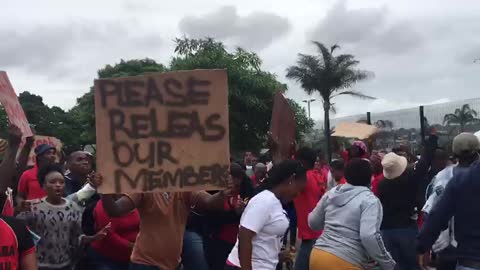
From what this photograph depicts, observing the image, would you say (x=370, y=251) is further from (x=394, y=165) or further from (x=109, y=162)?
(x=394, y=165)

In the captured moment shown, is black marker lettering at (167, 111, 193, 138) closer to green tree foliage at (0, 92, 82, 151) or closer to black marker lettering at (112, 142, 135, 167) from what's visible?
black marker lettering at (112, 142, 135, 167)

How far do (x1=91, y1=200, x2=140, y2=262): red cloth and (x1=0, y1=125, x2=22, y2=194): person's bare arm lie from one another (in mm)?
1750

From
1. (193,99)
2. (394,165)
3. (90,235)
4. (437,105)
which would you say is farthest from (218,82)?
(437,105)

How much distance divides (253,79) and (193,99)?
22760 millimetres

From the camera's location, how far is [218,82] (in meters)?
4.84

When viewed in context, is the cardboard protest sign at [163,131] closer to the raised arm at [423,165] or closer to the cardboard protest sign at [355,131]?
the raised arm at [423,165]

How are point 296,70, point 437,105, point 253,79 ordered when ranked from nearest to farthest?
1. point 437,105
2. point 253,79
3. point 296,70

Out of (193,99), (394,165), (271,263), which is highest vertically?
(193,99)

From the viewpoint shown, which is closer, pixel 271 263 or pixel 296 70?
pixel 271 263

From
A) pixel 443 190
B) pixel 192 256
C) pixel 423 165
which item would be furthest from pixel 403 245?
pixel 192 256

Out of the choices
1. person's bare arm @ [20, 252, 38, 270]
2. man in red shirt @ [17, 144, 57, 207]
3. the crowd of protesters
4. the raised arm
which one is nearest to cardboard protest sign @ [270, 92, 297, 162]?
the crowd of protesters

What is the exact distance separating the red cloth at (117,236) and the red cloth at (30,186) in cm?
96

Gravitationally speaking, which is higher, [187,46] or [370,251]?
[187,46]

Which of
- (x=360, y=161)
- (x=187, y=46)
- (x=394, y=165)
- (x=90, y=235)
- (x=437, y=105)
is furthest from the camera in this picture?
(x=187, y=46)
